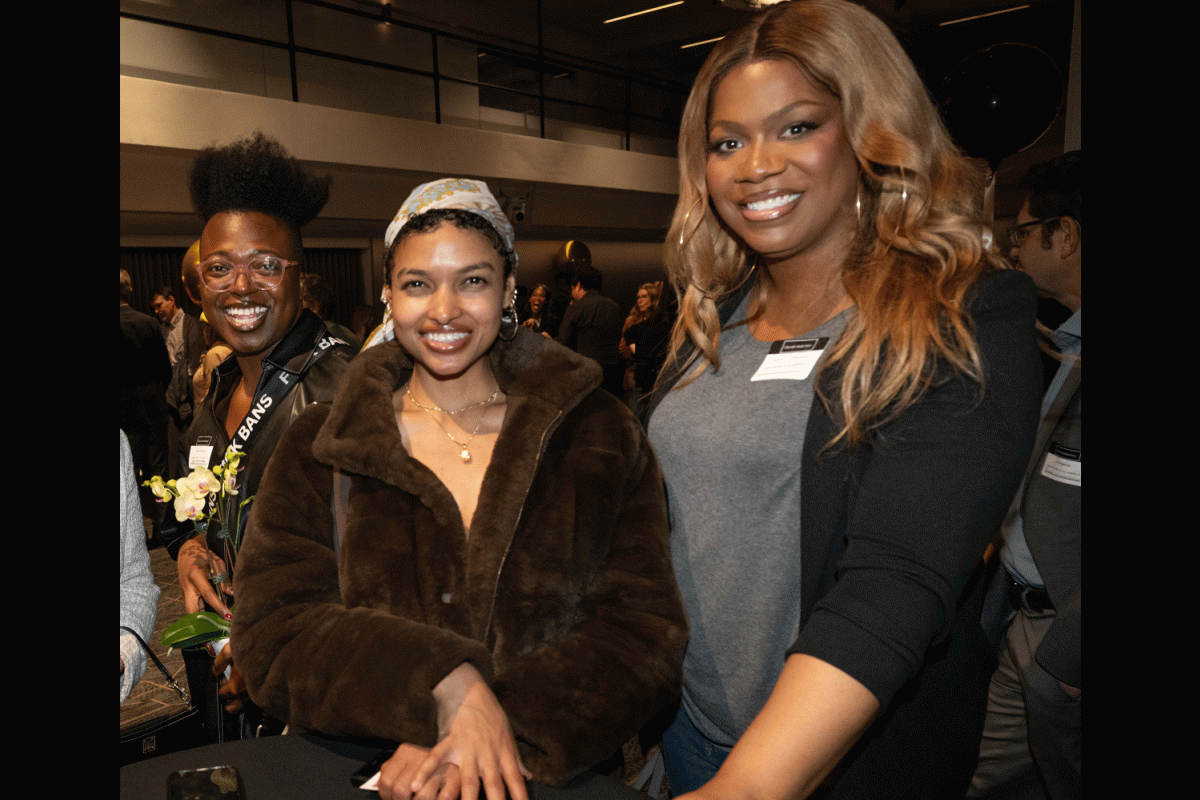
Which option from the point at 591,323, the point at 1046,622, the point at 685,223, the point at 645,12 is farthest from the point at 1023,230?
the point at 645,12

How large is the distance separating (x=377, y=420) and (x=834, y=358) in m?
0.73

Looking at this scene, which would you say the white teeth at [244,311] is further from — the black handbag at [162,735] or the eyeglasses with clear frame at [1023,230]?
the eyeglasses with clear frame at [1023,230]

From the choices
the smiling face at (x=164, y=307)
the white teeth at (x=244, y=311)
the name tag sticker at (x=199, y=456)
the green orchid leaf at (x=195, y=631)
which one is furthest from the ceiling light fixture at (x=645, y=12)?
the green orchid leaf at (x=195, y=631)

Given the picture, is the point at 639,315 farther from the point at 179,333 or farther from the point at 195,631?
the point at 195,631

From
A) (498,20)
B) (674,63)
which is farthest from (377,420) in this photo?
(674,63)

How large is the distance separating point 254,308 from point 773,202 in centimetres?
151

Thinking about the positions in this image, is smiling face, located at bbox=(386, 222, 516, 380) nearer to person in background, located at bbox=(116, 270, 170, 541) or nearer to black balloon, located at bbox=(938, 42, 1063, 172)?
black balloon, located at bbox=(938, 42, 1063, 172)

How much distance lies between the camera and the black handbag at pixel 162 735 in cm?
167

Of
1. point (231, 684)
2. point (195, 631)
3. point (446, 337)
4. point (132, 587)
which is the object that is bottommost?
point (231, 684)

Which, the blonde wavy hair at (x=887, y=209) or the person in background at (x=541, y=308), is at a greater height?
the person in background at (x=541, y=308)

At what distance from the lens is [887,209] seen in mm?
1204

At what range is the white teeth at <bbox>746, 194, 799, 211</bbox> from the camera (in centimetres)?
123

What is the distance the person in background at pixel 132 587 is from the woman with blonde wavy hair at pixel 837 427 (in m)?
0.96
